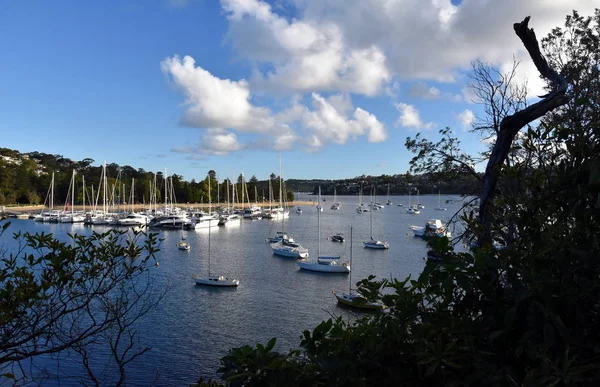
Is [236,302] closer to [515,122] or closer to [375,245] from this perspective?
[375,245]

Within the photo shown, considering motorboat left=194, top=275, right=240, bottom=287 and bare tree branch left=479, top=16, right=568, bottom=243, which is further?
motorboat left=194, top=275, right=240, bottom=287

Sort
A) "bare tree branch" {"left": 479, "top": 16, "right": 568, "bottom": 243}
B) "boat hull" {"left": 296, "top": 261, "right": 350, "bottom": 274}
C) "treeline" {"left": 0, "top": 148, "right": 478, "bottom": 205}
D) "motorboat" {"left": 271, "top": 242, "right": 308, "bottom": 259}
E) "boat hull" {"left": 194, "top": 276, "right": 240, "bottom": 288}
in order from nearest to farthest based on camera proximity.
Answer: "bare tree branch" {"left": 479, "top": 16, "right": 568, "bottom": 243}, "boat hull" {"left": 194, "top": 276, "right": 240, "bottom": 288}, "boat hull" {"left": 296, "top": 261, "right": 350, "bottom": 274}, "motorboat" {"left": 271, "top": 242, "right": 308, "bottom": 259}, "treeline" {"left": 0, "top": 148, "right": 478, "bottom": 205}

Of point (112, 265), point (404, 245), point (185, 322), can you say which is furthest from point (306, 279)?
point (112, 265)

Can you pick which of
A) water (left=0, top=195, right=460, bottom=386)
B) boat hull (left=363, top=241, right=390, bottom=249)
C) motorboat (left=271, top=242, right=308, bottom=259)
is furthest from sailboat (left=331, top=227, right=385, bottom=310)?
boat hull (left=363, top=241, right=390, bottom=249)

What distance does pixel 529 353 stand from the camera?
1.92 meters

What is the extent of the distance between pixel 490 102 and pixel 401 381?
7.61 m

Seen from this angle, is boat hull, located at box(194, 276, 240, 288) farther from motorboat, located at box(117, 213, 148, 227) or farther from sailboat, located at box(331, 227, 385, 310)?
motorboat, located at box(117, 213, 148, 227)

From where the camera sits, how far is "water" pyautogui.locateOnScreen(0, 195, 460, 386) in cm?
1819

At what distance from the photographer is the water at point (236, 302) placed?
59.7 feet

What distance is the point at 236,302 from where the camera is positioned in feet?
86.0

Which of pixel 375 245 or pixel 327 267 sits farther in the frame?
pixel 375 245

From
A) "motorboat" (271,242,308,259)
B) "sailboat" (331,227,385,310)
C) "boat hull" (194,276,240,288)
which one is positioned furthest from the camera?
"motorboat" (271,242,308,259)

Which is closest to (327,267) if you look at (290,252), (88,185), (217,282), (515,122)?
(290,252)

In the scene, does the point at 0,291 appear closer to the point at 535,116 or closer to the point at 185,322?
the point at 535,116
